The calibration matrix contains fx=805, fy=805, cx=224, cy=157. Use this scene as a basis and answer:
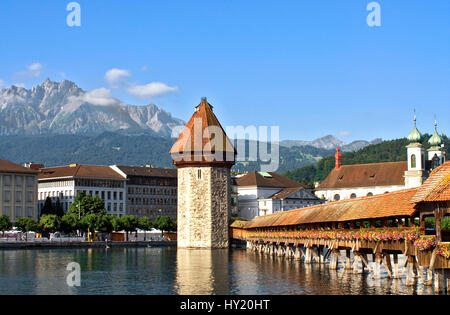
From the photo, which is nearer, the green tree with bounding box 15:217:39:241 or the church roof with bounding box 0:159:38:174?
the green tree with bounding box 15:217:39:241

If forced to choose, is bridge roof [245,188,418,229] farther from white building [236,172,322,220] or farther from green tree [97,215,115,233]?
white building [236,172,322,220]

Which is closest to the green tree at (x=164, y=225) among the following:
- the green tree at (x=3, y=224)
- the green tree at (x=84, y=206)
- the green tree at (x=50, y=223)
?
the green tree at (x=84, y=206)

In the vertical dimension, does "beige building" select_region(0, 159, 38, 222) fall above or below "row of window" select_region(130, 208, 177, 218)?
above

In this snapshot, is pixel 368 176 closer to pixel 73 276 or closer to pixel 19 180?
pixel 19 180

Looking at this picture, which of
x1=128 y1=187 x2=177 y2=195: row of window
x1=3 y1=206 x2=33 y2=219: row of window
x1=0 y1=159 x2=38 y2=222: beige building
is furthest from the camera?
x1=128 y1=187 x2=177 y2=195: row of window

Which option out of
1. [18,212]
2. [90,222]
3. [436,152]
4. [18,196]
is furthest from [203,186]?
[436,152]

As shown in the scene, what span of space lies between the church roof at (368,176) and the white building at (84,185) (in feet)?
96.9

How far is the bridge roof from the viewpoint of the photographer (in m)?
29.2

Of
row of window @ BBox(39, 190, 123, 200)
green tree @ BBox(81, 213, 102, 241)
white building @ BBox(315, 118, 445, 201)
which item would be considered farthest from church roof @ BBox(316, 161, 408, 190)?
green tree @ BBox(81, 213, 102, 241)

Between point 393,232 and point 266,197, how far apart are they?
284 feet

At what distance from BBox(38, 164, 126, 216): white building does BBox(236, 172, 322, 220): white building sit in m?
17.6

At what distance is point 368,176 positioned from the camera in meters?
114

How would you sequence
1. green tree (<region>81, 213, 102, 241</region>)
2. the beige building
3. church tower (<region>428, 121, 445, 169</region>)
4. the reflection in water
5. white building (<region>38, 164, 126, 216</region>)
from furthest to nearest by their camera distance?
white building (<region>38, 164, 126, 216</region>) → church tower (<region>428, 121, 445, 169</region>) → the beige building → green tree (<region>81, 213, 102, 241</region>) → the reflection in water

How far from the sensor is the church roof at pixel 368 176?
11031 centimetres
